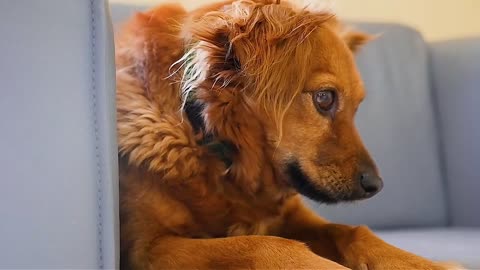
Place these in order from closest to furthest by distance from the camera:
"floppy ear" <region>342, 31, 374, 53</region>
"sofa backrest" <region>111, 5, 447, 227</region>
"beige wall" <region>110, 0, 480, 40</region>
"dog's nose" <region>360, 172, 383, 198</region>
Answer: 1. "dog's nose" <region>360, 172, 383, 198</region>
2. "floppy ear" <region>342, 31, 374, 53</region>
3. "sofa backrest" <region>111, 5, 447, 227</region>
4. "beige wall" <region>110, 0, 480, 40</region>

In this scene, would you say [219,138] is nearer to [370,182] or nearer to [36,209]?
[370,182]

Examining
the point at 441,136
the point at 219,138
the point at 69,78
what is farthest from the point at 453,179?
the point at 69,78

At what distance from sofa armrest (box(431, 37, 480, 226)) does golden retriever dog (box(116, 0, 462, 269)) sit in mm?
713

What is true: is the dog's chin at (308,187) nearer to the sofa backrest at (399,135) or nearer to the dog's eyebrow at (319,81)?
the dog's eyebrow at (319,81)

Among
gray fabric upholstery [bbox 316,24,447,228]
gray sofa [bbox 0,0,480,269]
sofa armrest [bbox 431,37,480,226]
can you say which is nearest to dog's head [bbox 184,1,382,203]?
gray sofa [bbox 0,0,480,269]

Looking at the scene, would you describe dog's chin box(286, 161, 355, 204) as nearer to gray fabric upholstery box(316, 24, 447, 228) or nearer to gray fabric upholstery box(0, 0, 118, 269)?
gray fabric upholstery box(0, 0, 118, 269)

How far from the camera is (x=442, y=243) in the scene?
124 centimetres

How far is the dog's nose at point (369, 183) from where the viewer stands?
1056 millimetres

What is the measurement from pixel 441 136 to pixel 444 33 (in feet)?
2.02

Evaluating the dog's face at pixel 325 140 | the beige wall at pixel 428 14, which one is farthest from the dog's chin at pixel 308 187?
the beige wall at pixel 428 14

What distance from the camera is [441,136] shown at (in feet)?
5.81

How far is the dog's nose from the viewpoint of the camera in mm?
1056

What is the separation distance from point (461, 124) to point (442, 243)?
565 mm

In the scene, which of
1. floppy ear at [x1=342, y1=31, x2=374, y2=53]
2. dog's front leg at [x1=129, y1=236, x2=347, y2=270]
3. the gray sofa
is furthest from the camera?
floppy ear at [x1=342, y1=31, x2=374, y2=53]
